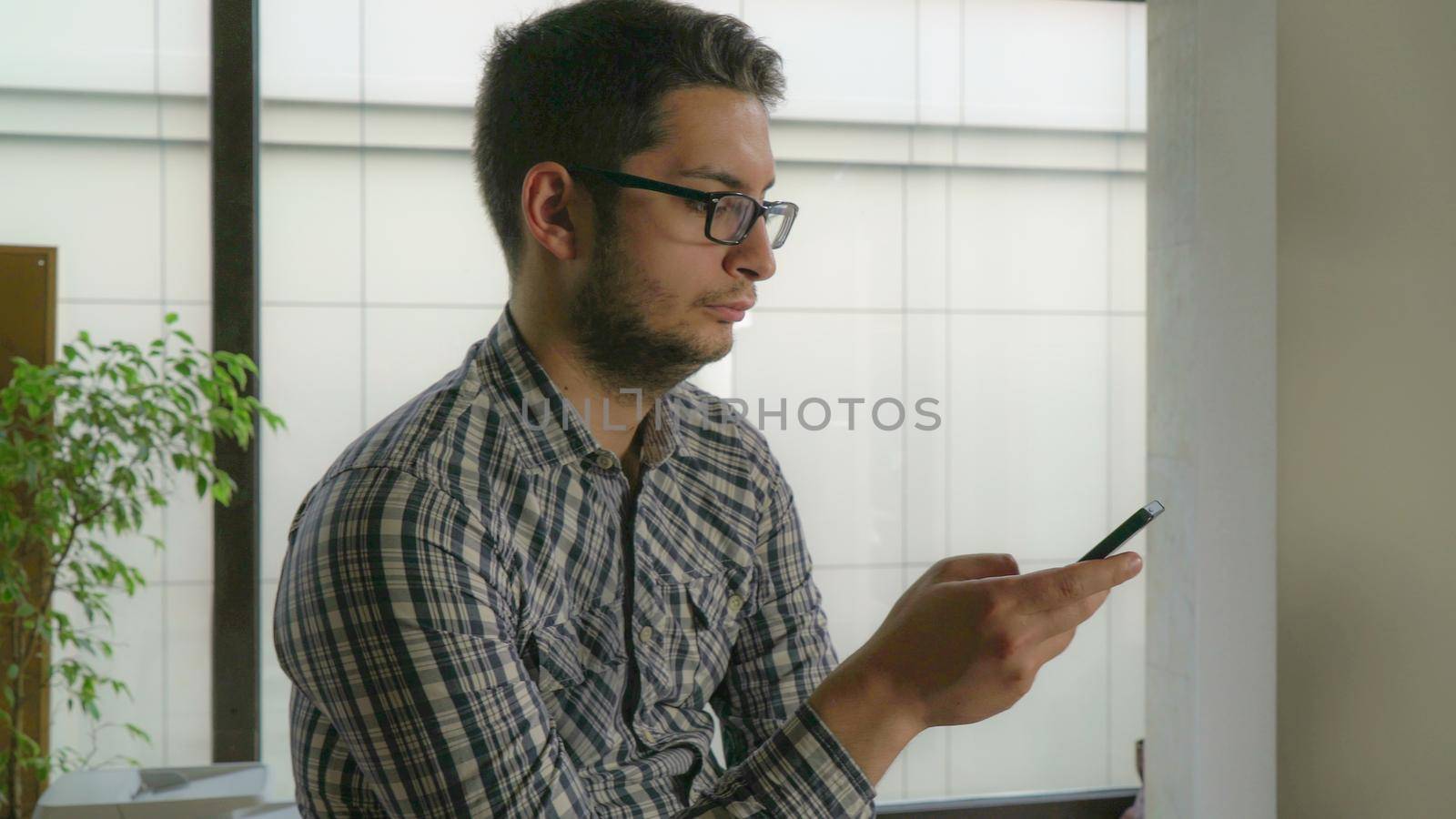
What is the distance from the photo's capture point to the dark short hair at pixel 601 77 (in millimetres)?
1016

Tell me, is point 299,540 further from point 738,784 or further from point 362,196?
point 362,196

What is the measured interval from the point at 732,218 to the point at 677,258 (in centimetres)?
6

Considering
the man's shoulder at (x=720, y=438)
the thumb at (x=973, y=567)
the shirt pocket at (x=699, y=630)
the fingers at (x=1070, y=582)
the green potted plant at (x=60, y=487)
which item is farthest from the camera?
the green potted plant at (x=60, y=487)

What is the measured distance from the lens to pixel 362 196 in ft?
8.57

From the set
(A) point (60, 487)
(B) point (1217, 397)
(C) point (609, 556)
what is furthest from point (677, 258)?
(B) point (1217, 397)

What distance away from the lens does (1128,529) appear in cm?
83

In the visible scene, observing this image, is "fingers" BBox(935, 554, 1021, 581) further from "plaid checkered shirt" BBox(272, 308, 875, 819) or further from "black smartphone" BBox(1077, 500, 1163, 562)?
"plaid checkered shirt" BBox(272, 308, 875, 819)

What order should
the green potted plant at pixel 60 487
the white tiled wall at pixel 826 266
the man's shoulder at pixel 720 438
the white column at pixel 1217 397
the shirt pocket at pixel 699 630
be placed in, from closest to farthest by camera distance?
the shirt pocket at pixel 699 630
the man's shoulder at pixel 720 438
the green potted plant at pixel 60 487
the white column at pixel 1217 397
the white tiled wall at pixel 826 266

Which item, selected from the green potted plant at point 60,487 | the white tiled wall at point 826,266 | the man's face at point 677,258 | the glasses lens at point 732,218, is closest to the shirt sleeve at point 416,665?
the man's face at point 677,258

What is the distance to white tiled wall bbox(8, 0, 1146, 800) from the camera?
Result: 2525mm

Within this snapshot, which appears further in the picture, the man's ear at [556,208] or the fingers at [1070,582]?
the man's ear at [556,208]

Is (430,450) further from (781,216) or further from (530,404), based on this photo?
(781,216)

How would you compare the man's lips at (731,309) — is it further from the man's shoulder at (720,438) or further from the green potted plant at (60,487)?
the green potted plant at (60,487)

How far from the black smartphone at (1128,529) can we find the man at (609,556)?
0.05m
